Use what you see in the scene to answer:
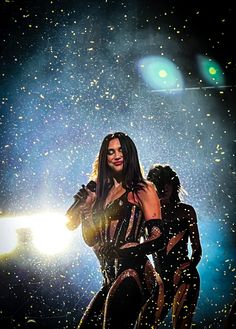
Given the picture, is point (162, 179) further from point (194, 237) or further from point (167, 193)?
point (194, 237)

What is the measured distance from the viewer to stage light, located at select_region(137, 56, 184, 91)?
703 centimetres

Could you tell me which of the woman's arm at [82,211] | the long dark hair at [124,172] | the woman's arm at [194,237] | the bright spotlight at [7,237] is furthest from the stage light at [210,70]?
the woman's arm at [82,211]

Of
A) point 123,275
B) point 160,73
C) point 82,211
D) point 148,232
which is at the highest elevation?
point 160,73

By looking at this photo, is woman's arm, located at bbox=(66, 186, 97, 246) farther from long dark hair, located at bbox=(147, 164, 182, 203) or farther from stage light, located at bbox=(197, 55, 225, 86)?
stage light, located at bbox=(197, 55, 225, 86)

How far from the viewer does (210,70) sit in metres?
6.93

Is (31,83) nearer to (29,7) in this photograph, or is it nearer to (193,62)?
(29,7)

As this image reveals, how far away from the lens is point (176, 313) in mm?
3477

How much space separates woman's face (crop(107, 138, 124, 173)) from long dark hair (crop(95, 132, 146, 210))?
0.09 ft

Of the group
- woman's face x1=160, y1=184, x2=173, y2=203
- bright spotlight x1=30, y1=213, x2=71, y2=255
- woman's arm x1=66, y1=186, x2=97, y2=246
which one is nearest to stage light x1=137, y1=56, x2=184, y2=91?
bright spotlight x1=30, y1=213, x2=71, y2=255

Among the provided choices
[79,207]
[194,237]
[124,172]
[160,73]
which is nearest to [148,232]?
[124,172]

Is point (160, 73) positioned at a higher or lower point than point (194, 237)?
higher

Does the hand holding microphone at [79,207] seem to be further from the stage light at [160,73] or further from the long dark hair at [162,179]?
the stage light at [160,73]

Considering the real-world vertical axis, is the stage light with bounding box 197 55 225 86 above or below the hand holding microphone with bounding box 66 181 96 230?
above

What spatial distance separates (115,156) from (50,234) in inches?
149
